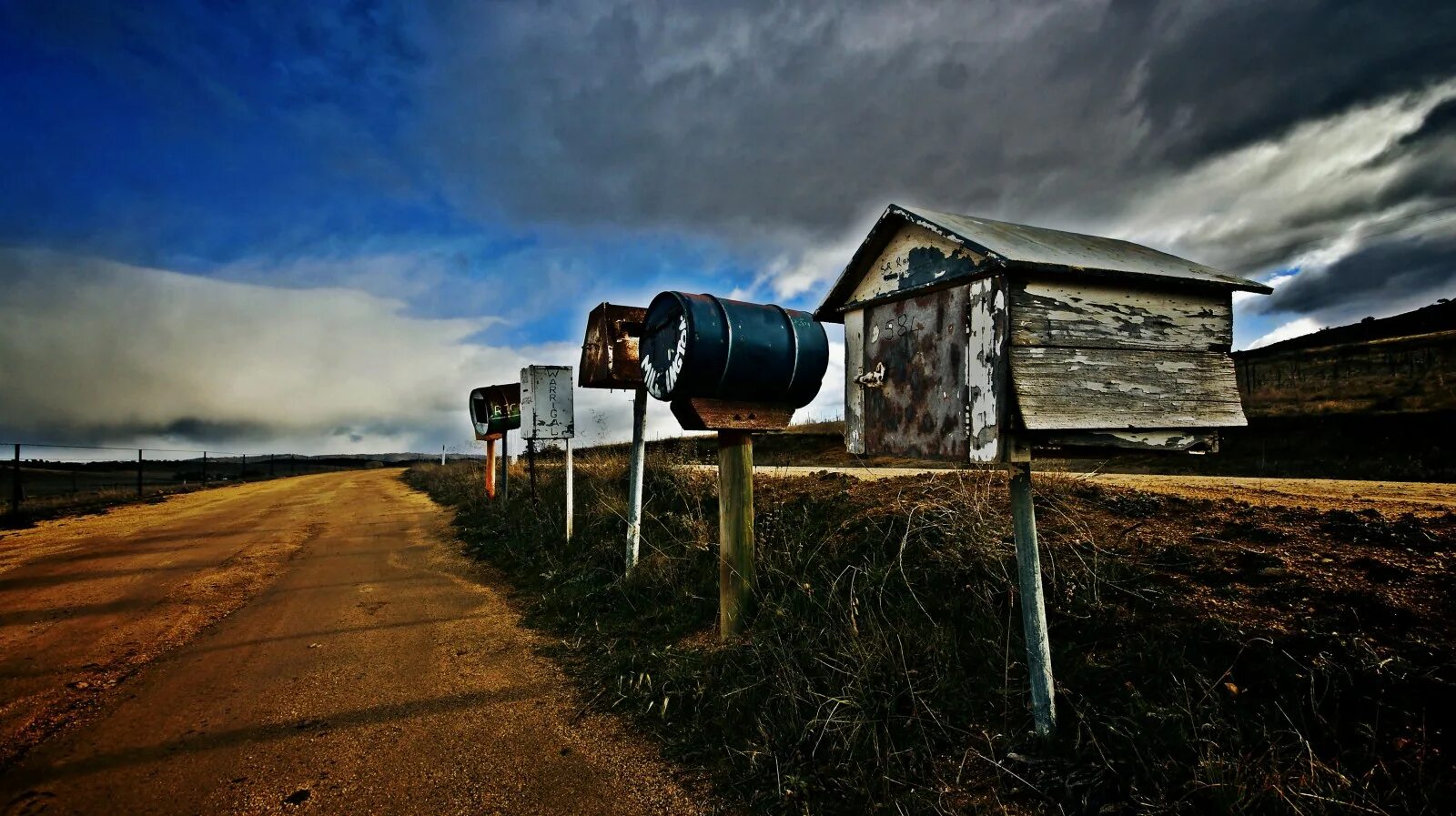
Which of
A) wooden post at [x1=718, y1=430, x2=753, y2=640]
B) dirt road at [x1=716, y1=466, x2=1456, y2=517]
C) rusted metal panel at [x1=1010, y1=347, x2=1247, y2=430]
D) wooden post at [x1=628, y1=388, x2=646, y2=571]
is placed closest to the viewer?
rusted metal panel at [x1=1010, y1=347, x2=1247, y2=430]

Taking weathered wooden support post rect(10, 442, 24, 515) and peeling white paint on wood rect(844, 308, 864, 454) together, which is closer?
peeling white paint on wood rect(844, 308, 864, 454)

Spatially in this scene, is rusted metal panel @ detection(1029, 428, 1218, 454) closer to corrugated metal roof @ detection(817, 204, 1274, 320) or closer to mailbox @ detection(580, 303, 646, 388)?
corrugated metal roof @ detection(817, 204, 1274, 320)

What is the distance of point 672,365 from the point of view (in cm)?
400

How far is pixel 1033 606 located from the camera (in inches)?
95.0

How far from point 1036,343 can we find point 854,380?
0.91 meters

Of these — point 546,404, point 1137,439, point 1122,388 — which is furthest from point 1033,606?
point 546,404

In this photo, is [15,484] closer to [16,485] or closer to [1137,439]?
[16,485]

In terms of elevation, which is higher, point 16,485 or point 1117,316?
point 1117,316

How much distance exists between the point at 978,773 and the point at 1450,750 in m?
1.39

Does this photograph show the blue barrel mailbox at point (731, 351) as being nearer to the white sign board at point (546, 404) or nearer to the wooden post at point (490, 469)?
the white sign board at point (546, 404)

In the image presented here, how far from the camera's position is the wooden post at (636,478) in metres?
5.76

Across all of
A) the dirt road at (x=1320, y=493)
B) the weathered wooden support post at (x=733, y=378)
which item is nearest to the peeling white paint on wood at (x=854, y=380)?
the weathered wooden support post at (x=733, y=378)

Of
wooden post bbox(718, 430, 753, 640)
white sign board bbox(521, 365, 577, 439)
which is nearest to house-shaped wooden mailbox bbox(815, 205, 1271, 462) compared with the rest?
wooden post bbox(718, 430, 753, 640)

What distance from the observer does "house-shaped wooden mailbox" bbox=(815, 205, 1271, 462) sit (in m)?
2.21
